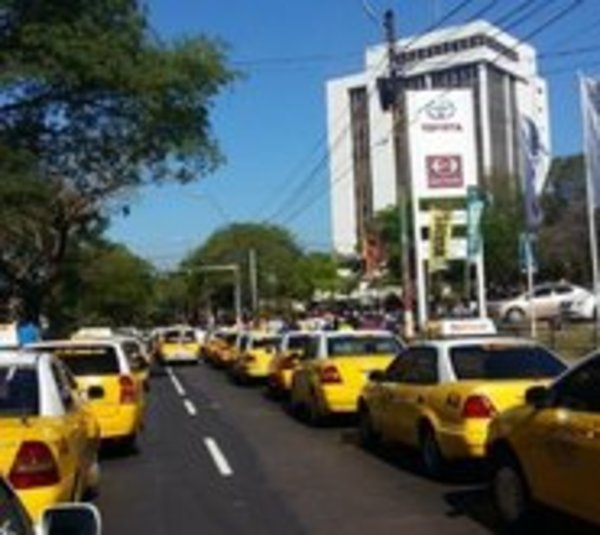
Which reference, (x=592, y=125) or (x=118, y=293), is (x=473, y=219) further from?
(x=118, y=293)

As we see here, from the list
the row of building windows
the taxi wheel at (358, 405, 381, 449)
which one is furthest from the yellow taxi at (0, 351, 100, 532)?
the row of building windows

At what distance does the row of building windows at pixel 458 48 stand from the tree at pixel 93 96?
5.35 metres

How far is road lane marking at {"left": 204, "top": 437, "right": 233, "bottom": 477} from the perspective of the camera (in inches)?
658

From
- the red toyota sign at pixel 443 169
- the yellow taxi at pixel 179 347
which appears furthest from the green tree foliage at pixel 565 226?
the red toyota sign at pixel 443 169

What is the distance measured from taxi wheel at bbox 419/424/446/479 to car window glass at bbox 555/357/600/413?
4113mm

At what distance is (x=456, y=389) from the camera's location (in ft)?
47.8

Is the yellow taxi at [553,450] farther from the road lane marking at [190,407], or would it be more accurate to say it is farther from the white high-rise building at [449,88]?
the white high-rise building at [449,88]

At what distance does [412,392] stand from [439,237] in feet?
88.8

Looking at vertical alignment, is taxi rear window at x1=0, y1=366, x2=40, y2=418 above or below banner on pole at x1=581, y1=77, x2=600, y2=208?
below

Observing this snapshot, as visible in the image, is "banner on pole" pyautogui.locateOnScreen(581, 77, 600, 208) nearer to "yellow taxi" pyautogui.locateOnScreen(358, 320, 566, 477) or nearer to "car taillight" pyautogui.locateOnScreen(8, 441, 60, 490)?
"yellow taxi" pyautogui.locateOnScreen(358, 320, 566, 477)

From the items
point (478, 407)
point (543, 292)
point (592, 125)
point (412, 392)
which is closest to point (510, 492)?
point (478, 407)

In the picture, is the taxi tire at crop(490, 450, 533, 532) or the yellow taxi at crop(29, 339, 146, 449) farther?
the yellow taxi at crop(29, 339, 146, 449)

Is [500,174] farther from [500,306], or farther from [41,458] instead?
[41,458]

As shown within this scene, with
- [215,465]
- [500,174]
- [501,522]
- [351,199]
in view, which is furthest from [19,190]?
[351,199]
